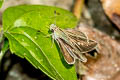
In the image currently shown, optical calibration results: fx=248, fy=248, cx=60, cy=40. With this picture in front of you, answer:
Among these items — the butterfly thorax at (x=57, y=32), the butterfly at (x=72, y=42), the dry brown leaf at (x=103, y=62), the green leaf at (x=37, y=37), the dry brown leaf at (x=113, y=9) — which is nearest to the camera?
the green leaf at (x=37, y=37)

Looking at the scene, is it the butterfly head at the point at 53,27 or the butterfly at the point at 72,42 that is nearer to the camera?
the butterfly at the point at 72,42

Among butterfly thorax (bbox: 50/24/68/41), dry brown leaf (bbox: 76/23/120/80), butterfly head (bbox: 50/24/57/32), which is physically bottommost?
dry brown leaf (bbox: 76/23/120/80)

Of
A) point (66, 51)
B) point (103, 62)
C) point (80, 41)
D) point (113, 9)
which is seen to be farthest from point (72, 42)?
point (113, 9)

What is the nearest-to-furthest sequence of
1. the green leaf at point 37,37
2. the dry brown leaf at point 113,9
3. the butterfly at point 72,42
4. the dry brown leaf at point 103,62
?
the green leaf at point 37,37
the butterfly at point 72,42
the dry brown leaf at point 103,62
the dry brown leaf at point 113,9

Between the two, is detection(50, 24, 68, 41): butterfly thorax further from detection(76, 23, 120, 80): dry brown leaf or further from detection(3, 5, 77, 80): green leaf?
detection(76, 23, 120, 80): dry brown leaf

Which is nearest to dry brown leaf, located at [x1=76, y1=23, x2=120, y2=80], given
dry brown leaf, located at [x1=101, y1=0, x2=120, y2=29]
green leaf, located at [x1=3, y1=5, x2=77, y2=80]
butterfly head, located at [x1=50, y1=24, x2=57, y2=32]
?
dry brown leaf, located at [x1=101, y1=0, x2=120, y2=29]

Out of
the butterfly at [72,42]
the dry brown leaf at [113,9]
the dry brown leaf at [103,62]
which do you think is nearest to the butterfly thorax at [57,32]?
the butterfly at [72,42]

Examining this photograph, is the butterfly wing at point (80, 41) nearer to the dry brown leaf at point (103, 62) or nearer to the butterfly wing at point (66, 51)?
the butterfly wing at point (66, 51)
